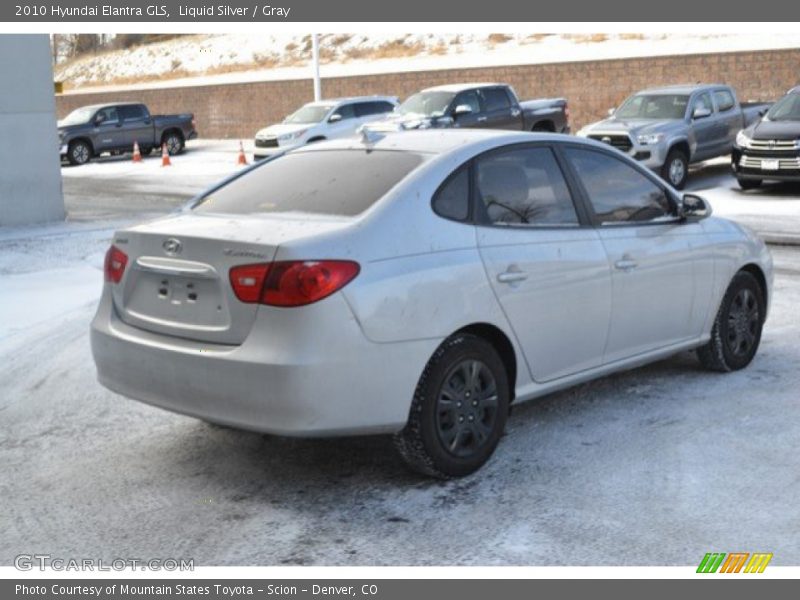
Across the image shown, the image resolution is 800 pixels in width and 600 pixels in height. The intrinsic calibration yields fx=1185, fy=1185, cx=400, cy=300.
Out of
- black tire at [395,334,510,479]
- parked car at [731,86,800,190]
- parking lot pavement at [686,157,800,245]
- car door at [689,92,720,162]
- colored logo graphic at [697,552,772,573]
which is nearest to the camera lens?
colored logo graphic at [697,552,772,573]

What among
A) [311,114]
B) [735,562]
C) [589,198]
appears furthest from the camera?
[311,114]

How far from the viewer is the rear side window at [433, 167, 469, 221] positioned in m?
5.67

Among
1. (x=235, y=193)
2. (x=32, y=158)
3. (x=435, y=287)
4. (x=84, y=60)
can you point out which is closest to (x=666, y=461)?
(x=435, y=287)

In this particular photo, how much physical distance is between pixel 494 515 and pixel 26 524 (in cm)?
204

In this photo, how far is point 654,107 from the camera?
821 inches

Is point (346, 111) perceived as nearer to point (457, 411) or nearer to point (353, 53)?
point (457, 411)

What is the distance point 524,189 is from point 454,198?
0.58m

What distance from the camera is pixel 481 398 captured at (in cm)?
568

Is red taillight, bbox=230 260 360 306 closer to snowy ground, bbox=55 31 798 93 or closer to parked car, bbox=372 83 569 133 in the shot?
parked car, bbox=372 83 569 133

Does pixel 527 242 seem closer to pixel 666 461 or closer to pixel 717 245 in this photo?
pixel 666 461

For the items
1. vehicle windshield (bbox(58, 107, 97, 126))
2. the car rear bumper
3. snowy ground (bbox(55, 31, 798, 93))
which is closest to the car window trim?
the car rear bumper

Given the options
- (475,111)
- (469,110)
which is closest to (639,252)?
(469,110)

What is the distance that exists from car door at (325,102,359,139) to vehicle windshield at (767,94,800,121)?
1168 cm

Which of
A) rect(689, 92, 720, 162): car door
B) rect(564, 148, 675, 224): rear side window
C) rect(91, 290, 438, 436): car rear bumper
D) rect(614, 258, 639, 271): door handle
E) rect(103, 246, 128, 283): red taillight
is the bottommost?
rect(689, 92, 720, 162): car door
